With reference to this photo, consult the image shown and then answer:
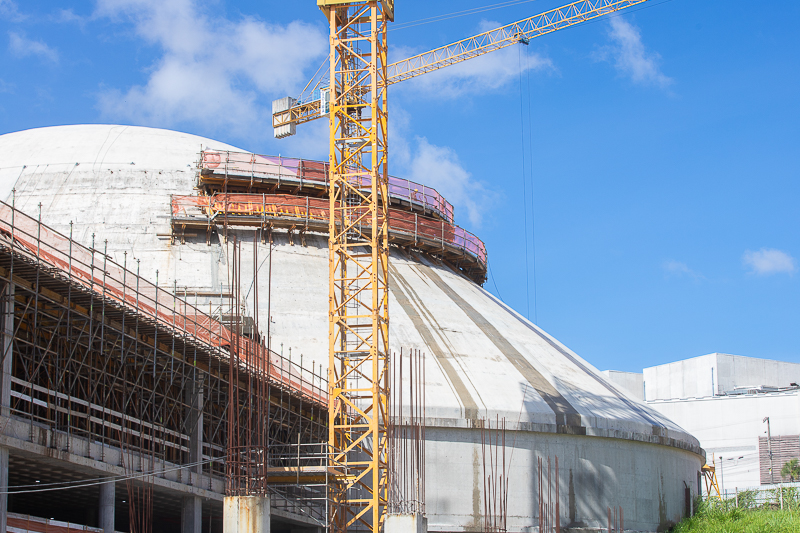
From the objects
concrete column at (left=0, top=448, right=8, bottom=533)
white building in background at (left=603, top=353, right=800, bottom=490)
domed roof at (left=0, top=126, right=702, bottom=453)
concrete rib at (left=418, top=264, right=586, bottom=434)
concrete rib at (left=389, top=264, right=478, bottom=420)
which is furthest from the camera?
white building in background at (left=603, top=353, right=800, bottom=490)

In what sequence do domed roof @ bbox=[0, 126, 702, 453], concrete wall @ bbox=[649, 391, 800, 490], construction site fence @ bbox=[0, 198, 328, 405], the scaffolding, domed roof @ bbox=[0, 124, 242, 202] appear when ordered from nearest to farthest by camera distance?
construction site fence @ bbox=[0, 198, 328, 405] → domed roof @ bbox=[0, 126, 702, 453] → the scaffolding → domed roof @ bbox=[0, 124, 242, 202] → concrete wall @ bbox=[649, 391, 800, 490]

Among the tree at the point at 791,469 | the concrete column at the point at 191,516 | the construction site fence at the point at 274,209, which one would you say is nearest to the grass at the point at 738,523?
the construction site fence at the point at 274,209

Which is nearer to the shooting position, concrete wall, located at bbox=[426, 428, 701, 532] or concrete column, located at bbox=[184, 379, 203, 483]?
concrete column, located at bbox=[184, 379, 203, 483]

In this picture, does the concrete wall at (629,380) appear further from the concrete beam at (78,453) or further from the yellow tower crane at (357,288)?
the concrete beam at (78,453)

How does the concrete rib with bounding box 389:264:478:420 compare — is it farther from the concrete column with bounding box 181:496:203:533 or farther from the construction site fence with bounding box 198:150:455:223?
the concrete column with bounding box 181:496:203:533

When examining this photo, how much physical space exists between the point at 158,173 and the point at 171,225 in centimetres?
403

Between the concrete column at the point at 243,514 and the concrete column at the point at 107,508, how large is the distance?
2.76 metres

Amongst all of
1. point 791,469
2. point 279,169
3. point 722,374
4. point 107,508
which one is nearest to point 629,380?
point 722,374

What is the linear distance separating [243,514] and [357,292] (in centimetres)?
1264

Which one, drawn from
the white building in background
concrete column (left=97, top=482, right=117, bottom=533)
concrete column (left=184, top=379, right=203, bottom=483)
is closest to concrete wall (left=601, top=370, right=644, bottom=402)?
the white building in background

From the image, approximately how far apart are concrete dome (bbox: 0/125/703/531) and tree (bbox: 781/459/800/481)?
29.0 metres

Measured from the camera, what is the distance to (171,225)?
43.2 m

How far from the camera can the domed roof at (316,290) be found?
124ft

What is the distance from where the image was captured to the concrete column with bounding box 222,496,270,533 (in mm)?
24797
